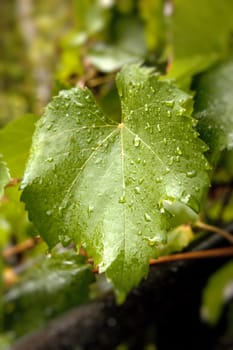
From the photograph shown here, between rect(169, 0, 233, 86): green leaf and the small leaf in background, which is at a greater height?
the small leaf in background

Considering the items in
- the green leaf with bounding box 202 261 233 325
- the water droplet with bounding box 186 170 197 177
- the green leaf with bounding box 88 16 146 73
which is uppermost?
the green leaf with bounding box 88 16 146 73

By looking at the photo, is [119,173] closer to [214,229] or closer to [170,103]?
[170,103]

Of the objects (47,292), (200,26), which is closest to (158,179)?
(47,292)

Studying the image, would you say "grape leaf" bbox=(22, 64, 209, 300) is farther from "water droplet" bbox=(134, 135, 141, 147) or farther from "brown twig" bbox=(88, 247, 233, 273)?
"brown twig" bbox=(88, 247, 233, 273)

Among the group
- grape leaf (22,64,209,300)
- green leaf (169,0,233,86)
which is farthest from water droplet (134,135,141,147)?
green leaf (169,0,233,86)

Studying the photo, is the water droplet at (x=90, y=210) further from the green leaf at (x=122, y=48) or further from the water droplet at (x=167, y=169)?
the green leaf at (x=122, y=48)
